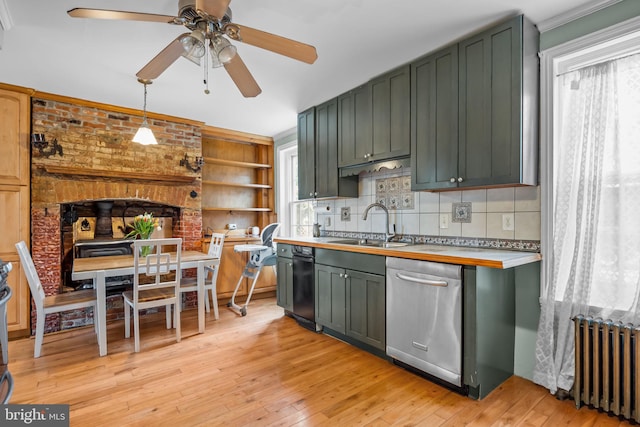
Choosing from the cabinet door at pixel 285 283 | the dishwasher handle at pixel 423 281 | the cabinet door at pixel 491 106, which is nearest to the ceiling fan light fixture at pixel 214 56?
the cabinet door at pixel 491 106

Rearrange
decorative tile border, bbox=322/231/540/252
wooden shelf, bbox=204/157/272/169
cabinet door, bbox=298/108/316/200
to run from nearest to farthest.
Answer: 1. decorative tile border, bbox=322/231/540/252
2. cabinet door, bbox=298/108/316/200
3. wooden shelf, bbox=204/157/272/169

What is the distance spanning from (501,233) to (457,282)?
669 mm

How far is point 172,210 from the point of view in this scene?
14.3 ft

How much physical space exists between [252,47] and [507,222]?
2.30m

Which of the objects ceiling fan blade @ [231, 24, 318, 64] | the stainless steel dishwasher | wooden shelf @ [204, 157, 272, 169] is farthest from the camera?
wooden shelf @ [204, 157, 272, 169]

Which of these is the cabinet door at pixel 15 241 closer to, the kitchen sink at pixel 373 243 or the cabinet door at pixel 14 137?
the cabinet door at pixel 14 137

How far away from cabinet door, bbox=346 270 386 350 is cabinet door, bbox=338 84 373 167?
3.75 feet

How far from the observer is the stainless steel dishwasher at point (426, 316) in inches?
82.7

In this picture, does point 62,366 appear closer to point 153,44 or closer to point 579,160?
point 153,44

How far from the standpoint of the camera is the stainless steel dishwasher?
2100 millimetres

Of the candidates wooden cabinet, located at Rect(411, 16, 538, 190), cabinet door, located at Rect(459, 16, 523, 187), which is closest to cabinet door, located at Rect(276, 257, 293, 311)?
wooden cabinet, located at Rect(411, 16, 538, 190)

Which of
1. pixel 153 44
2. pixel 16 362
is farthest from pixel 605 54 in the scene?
pixel 16 362

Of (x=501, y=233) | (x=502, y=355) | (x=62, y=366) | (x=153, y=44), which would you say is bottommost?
(x=62, y=366)

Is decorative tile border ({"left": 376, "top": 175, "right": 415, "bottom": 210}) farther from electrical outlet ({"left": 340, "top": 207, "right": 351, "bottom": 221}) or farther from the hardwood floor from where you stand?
the hardwood floor
